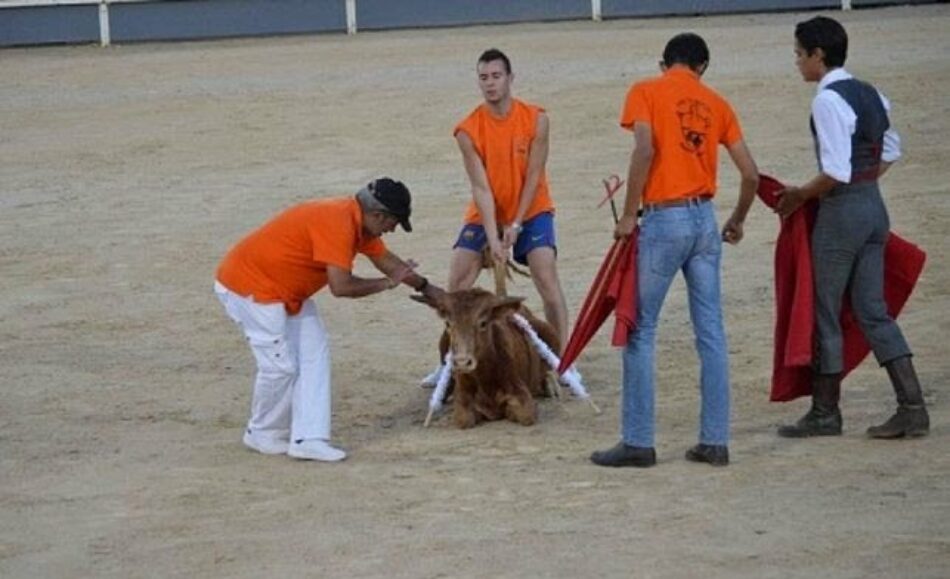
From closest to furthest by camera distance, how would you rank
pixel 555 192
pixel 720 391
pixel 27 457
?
pixel 720 391
pixel 27 457
pixel 555 192

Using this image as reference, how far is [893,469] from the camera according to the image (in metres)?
11.4

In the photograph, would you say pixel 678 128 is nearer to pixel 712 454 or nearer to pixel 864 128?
pixel 864 128

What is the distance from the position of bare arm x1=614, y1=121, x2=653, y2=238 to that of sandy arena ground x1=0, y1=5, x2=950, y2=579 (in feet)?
3.91

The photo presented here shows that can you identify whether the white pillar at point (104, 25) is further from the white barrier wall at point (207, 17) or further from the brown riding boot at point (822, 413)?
the brown riding boot at point (822, 413)

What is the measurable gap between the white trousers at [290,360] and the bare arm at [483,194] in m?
1.15

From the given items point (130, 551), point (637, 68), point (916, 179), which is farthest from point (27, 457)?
point (637, 68)

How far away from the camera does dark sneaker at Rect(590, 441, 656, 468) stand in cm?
1148

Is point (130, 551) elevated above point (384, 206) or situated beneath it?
situated beneath

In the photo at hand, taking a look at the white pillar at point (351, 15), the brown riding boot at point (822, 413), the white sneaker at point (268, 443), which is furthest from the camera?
the white pillar at point (351, 15)

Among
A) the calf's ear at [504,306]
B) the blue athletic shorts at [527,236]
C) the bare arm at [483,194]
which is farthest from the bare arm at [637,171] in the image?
the blue athletic shorts at [527,236]

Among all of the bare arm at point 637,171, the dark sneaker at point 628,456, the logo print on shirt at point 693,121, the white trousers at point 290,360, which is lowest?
the dark sneaker at point 628,456

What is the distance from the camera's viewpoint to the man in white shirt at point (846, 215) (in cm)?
Result: 1143

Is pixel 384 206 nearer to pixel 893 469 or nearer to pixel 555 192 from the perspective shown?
pixel 893 469

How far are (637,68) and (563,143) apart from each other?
12.8ft
